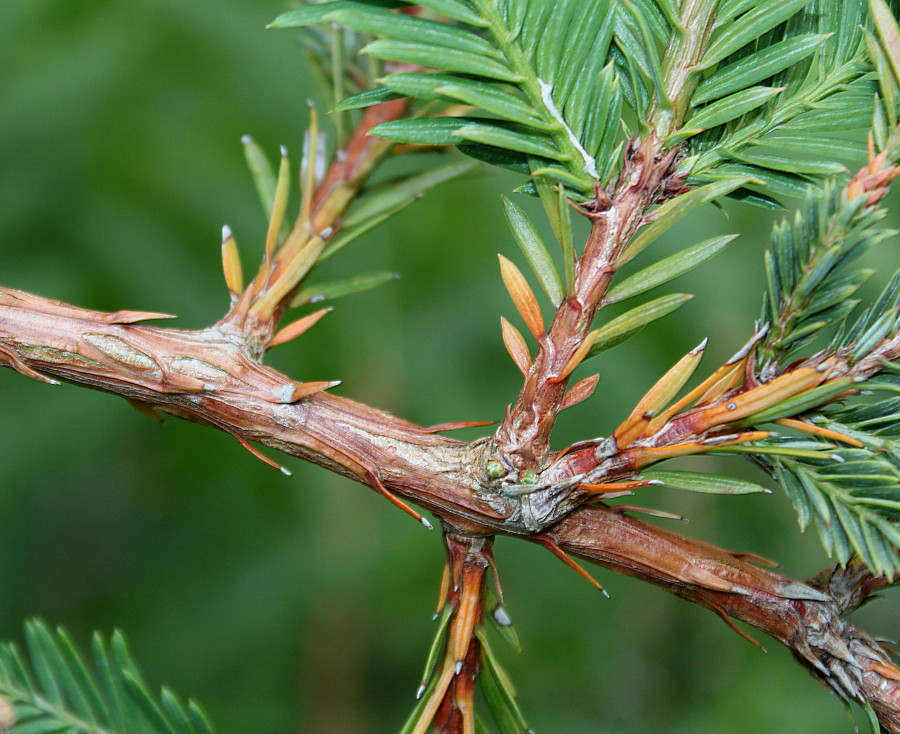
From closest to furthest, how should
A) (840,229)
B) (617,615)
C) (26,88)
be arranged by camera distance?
(840,229)
(26,88)
(617,615)

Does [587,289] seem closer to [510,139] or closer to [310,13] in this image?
[510,139]

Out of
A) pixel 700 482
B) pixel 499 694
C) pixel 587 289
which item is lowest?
pixel 499 694

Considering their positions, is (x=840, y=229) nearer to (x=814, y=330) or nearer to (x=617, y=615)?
(x=814, y=330)

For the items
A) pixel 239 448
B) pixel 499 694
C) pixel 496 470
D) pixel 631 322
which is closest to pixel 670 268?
pixel 631 322

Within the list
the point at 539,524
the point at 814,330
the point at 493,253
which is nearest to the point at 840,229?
the point at 814,330

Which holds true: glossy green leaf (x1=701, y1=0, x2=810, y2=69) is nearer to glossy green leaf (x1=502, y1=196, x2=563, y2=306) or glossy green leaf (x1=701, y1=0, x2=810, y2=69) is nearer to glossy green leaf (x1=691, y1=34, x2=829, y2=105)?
glossy green leaf (x1=691, y1=34, x2=829, y2=105)

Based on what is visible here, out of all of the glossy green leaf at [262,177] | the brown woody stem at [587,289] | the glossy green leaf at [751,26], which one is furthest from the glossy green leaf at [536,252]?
the glossy green leaf at [262,177]
